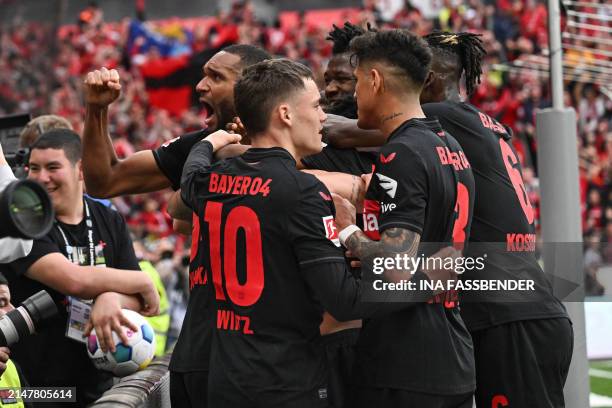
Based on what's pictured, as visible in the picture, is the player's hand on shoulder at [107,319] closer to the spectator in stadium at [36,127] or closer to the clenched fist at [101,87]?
the clenched fist at [101,87]

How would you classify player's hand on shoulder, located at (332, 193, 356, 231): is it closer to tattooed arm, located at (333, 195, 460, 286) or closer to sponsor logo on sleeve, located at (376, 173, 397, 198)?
tattooed arm, located at (333, 195, 460, 286)

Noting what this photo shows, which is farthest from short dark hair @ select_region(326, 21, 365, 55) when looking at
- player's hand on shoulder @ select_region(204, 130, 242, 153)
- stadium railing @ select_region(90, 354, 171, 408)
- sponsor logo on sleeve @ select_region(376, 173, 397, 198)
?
stadium railing @ select_region(90, 354, 171, 408)

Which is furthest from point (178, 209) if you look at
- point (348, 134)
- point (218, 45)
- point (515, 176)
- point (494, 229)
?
point (218, 45)

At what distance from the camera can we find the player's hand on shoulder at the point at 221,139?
13.2 ft

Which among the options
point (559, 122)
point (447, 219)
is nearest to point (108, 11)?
point (559, 122)

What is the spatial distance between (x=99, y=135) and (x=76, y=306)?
816 mm

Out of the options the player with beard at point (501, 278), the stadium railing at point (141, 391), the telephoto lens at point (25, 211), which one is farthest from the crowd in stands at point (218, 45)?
the telephoto lens at point (25, 211)

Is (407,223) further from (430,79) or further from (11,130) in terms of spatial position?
(11,130)

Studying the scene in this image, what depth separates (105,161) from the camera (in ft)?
14.8

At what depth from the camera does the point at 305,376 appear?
134 inches

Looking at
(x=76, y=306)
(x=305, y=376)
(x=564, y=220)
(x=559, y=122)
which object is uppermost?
(x=559, y=122)

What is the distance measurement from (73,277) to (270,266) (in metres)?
1.38

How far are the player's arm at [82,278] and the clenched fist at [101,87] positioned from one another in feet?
2.42

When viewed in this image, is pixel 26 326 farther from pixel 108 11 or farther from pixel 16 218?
pixel 108 11
